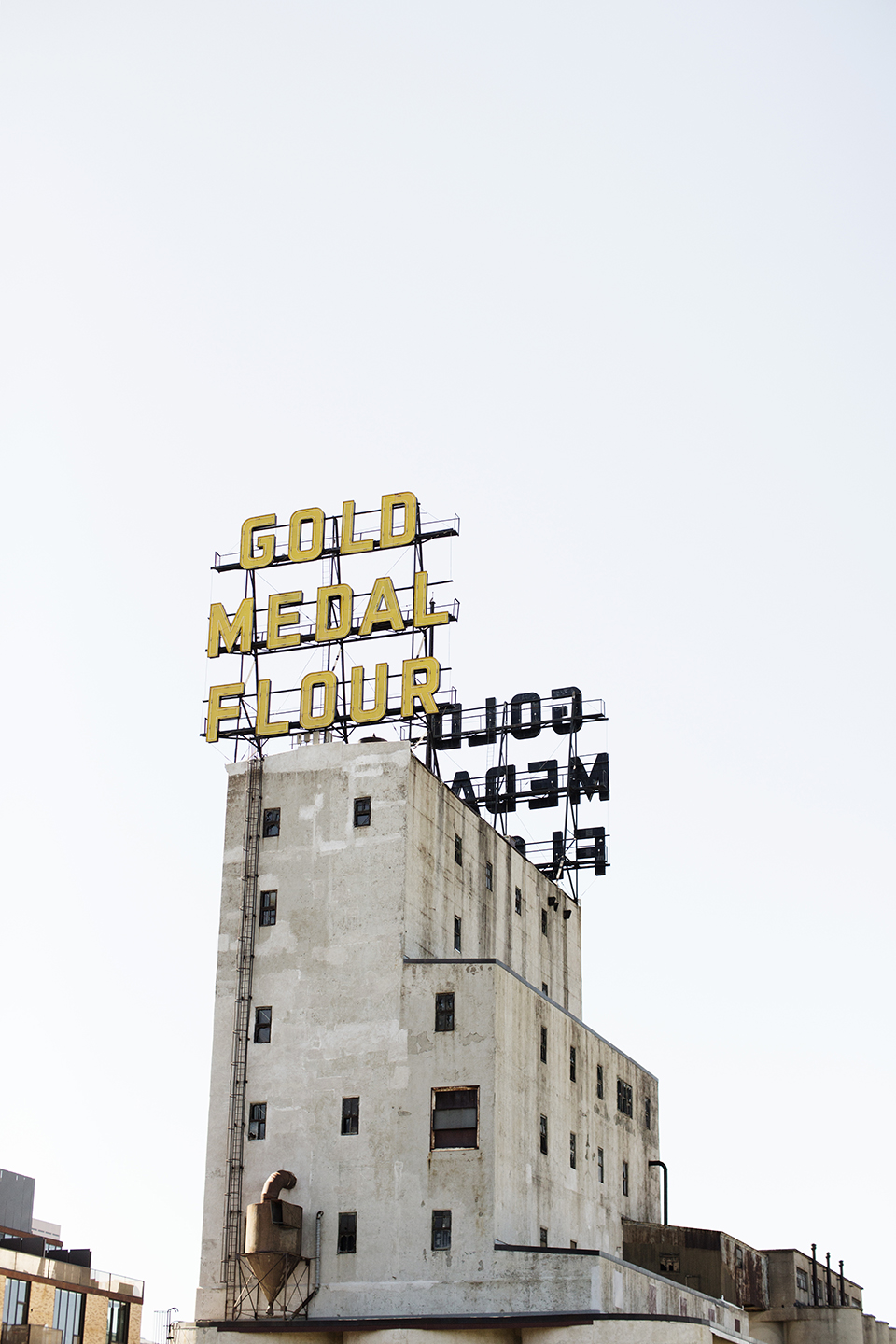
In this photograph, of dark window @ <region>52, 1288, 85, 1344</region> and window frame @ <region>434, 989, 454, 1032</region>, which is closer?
window frame @ <region>434, 989, 454, 1032</region>

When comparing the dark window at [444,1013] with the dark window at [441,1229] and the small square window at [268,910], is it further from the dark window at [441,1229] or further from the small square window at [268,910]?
the small square window at [268,910]

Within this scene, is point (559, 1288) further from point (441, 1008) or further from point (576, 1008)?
point (576, 1008)

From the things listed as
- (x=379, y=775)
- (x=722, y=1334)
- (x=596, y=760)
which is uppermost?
(x=596, y=760)

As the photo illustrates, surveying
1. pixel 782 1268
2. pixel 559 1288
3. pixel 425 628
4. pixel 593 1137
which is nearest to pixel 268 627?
pixel 425 628

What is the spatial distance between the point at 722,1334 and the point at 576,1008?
26.8 meters

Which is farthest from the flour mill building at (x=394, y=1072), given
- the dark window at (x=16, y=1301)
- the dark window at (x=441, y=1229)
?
the dark window at (x=16, y=1301)

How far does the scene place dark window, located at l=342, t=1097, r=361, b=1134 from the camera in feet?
245

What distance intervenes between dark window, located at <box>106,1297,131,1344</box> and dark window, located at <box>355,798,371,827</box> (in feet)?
209

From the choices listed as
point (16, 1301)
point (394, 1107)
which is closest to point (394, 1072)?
point (394, 1107)

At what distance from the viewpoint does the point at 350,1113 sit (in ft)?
246

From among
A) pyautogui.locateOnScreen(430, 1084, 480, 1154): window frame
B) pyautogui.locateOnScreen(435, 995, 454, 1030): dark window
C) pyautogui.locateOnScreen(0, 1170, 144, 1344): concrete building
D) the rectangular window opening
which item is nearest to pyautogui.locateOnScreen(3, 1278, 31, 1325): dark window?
pyautogui.locateOnScreen(0, 1170, 144, 1344): concrete building

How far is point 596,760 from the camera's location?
335ft

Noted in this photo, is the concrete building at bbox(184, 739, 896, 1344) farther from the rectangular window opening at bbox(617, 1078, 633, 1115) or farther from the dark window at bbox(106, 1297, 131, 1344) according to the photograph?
the dark window at bbox(106, 1297, 131, 1344)

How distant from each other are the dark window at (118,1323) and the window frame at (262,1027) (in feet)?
190
